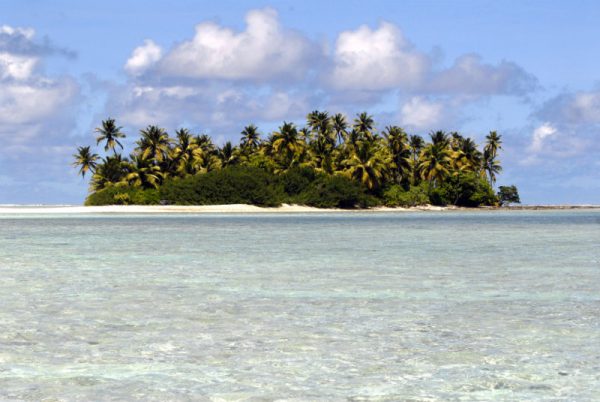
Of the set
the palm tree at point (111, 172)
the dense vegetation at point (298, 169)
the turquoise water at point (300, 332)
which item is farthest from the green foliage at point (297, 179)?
the turquoise water at point (300, 332)

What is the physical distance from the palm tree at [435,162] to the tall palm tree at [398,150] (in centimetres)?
233

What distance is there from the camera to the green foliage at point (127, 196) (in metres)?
99.2

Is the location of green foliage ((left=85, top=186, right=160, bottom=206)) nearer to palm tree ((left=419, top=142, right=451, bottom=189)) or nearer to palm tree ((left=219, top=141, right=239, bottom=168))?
palm tree ((left=219, top=141, right=239, bottom=168))

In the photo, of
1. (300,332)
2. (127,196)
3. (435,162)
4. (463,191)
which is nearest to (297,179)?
(435,162)

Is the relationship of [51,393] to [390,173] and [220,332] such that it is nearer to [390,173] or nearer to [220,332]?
[220,332]

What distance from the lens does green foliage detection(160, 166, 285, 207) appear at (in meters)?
98.9

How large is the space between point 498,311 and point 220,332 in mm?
4338

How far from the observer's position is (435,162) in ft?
373

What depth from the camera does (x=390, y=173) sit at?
4523 inches

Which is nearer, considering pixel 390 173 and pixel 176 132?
pixel 176 132

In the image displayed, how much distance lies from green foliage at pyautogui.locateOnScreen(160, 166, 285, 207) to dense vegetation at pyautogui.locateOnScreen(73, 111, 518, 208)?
0.12 m

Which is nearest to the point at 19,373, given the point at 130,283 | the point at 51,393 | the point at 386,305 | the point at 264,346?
the point at 51,393

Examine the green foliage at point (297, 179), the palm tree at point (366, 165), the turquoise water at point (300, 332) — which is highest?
the palm tree at point (366, 165)

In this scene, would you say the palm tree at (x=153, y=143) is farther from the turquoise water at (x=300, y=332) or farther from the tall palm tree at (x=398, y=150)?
the turquoise water at (x=300, y=332)
